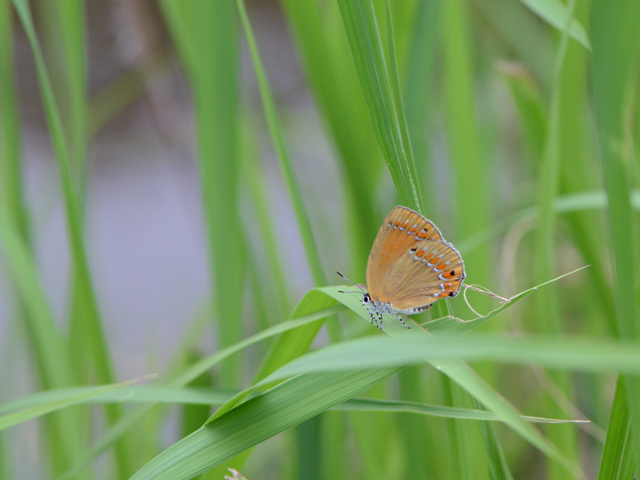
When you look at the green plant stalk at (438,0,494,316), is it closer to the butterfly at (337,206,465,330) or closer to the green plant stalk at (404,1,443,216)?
the green plant stalk at (404,1,443,216)

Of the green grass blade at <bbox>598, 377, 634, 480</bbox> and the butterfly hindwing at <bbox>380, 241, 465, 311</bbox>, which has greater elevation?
the butterfly hindwing at <bbox>380, 241, 465, 311</bbox>

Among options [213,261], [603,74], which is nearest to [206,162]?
[213,261]

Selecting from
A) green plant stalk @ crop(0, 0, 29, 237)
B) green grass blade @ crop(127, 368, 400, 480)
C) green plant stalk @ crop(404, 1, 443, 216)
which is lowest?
green grass blade @ crop(127, 368, 400, 480)

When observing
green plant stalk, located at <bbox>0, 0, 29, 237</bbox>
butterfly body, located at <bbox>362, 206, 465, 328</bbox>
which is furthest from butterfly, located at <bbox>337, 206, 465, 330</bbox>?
→ green plant stalk, located at <bbox>0, 0, 29, 237</bbox>

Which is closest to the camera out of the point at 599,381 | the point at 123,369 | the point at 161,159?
the point at 599,381

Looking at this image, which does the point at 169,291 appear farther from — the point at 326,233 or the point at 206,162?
the point at 206,162

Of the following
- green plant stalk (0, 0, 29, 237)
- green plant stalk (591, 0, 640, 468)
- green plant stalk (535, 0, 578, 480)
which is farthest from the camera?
green plant stalk (0, 0, 29, 237)

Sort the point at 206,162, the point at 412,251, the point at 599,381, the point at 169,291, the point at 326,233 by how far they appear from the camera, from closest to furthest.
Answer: the point at 412,251 → the point at 206,162 → the point at 599,381 → the point at 326,233 → the point at 169,291

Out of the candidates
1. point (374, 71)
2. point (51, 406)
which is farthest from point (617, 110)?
point (51, 406)

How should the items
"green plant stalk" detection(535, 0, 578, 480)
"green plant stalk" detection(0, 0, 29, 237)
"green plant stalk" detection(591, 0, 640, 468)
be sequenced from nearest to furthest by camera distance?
1. "green plant stalk" detection(591, 0, 640, 468)
2. "green plant stalk" detection(535, 0, 578, 480)
3. "green plant stalk" detection(0, 0, 29, 237)
